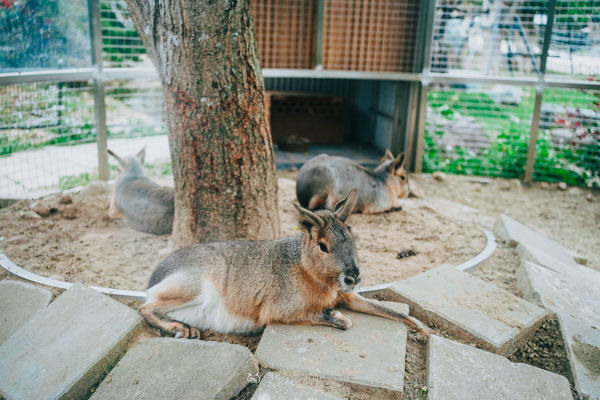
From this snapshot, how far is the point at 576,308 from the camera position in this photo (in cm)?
377

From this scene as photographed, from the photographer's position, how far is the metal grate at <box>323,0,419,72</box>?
734cm

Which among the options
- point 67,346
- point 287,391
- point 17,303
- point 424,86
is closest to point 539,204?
point 424,86

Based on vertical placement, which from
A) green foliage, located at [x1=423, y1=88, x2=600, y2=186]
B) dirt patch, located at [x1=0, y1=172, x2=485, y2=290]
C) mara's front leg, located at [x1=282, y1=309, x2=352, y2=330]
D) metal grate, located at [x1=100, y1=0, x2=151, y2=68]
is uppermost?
metal grate, located at [x1=100, y1=0, x2=151, y2=68]

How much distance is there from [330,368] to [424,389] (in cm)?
53

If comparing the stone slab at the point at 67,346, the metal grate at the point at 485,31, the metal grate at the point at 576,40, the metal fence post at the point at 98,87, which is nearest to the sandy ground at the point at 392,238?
the stone slab at the point at 67,346

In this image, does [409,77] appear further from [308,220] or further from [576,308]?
[308,220]

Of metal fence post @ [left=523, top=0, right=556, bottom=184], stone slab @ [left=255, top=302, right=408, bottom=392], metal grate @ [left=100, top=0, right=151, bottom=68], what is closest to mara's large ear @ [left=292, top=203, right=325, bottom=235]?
stone slab @ [left=255, top=302, right=408, bottom=392]

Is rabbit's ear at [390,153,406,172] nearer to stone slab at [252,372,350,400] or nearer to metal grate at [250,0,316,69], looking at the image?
metal grate at [250,0,316,69]

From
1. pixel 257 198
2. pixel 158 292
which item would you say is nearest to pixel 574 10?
pixel 257 198

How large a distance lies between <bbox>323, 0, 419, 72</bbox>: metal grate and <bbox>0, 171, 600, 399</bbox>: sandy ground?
193 cm

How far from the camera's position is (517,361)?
333 cm

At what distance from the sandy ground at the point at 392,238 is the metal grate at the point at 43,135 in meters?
0.44

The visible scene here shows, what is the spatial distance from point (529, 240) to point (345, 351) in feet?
9.95

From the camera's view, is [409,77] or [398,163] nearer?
[398,163]
